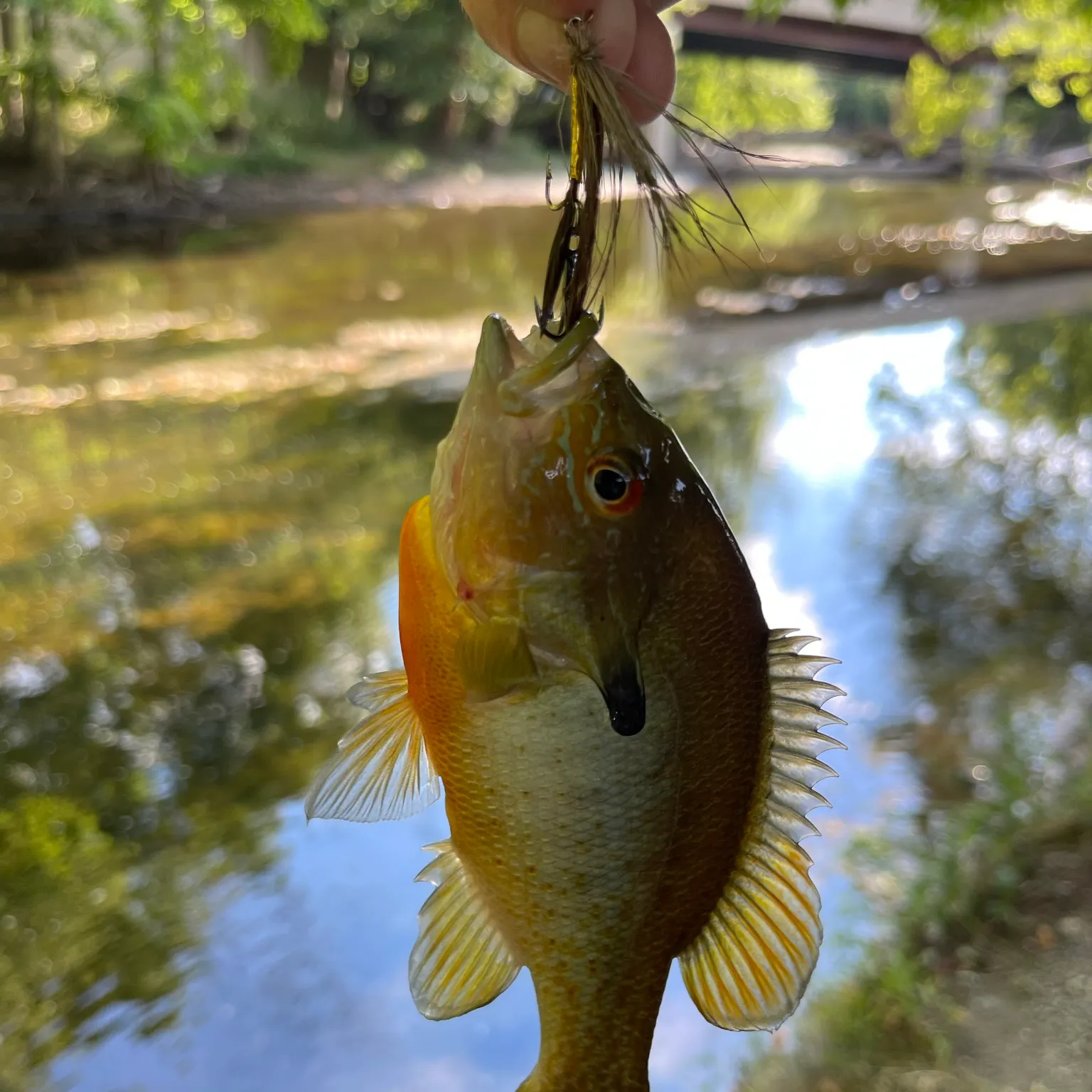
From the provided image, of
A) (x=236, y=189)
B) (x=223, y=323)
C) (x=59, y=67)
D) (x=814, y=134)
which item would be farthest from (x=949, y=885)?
(x=814, y=134)

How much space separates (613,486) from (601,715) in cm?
24

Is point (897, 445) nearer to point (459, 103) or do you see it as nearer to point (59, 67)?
point (59, 67)

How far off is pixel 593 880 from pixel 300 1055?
97.7 inches

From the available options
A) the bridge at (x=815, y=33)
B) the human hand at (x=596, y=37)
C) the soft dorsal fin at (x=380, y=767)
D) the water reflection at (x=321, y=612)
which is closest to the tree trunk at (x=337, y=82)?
the bridge at (x=815, y=33)

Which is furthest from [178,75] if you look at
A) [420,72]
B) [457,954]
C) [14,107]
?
[457,954]

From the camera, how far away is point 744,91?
14.4m

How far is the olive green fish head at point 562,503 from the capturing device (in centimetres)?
101

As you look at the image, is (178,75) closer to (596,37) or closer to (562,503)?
(596,37)

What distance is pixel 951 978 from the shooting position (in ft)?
10.2

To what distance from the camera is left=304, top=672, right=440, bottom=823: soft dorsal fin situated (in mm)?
1164

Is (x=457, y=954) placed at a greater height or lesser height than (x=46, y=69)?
lesser

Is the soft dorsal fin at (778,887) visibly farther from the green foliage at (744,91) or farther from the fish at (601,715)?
the green foliage at (744,91)

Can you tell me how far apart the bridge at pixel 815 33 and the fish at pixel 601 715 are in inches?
840

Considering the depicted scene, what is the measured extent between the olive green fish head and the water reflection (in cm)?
248
